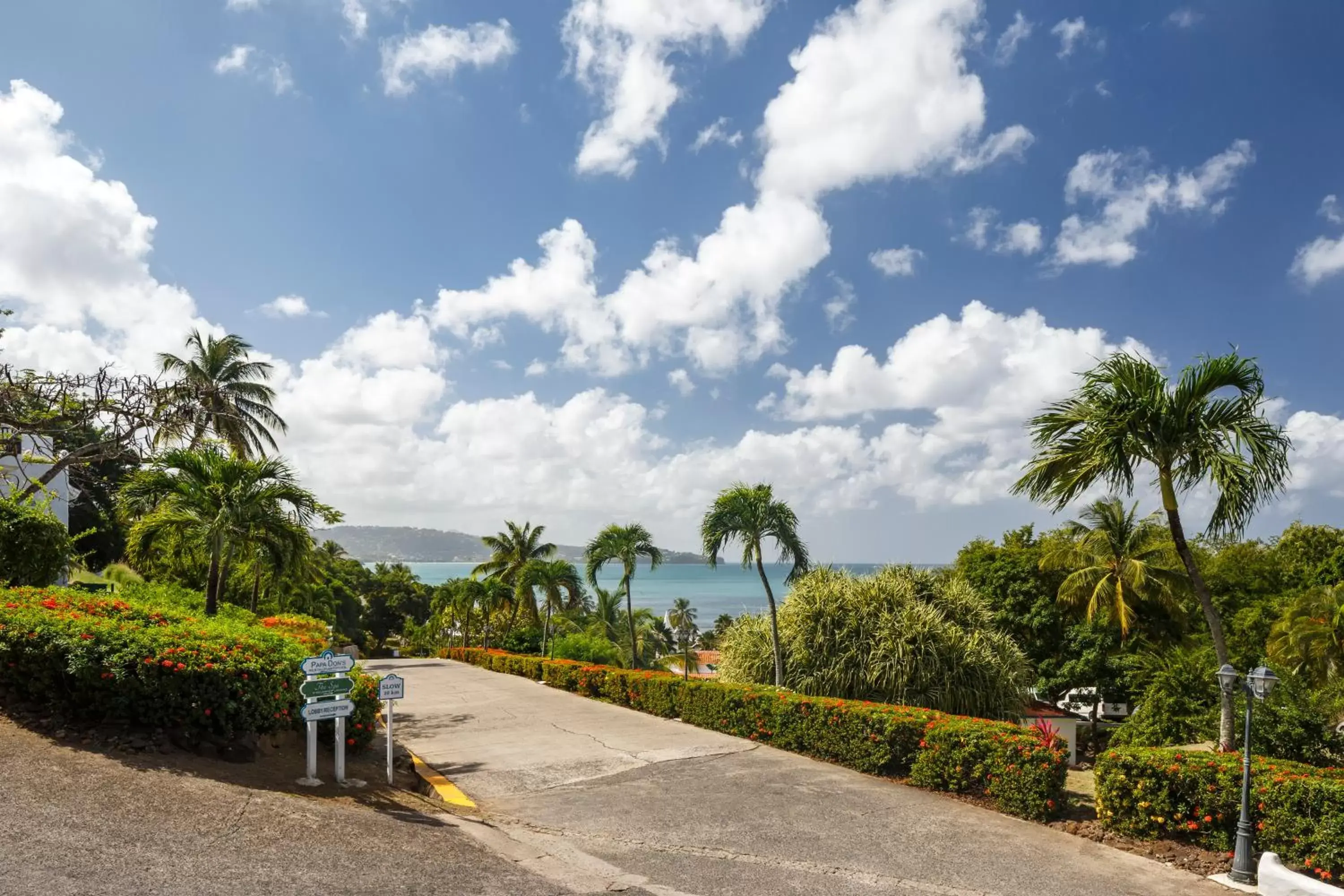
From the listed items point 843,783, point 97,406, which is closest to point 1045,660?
point 843,783

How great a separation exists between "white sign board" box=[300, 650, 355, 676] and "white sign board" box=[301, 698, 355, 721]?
306 mm

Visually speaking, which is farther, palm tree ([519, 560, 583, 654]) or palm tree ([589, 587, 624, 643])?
palm tree ([589, 587, 624, 643])

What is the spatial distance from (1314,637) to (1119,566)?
876 cm

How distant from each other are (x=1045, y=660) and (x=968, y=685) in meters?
16.1

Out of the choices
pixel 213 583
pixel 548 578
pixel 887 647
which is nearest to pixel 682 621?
pixel 548 578

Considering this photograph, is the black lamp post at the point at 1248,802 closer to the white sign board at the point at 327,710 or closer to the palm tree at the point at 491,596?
the white sign board at the point at 327,710

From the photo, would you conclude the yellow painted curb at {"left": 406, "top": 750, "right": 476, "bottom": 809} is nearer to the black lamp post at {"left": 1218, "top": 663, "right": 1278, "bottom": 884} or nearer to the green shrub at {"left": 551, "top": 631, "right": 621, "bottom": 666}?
the black lamp post at {"left": 1218, "top": 663, "right": 1278, "bottom": 884}

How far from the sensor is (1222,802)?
785 cm

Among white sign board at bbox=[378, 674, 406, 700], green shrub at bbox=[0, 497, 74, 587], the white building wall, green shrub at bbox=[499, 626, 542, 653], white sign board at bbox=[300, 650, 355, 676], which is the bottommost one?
green shrub at bbox=[499, 626, 542, 653]

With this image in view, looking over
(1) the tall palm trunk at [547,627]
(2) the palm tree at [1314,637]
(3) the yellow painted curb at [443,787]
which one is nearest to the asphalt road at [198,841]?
(3) the yellow painted curb at [443,787]

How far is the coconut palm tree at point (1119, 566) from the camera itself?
2703 centimetres

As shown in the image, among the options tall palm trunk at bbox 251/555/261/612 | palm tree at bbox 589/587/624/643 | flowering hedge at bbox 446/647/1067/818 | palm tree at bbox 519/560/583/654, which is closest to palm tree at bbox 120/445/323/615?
tall palm trunk at bbox 251/555/261/612

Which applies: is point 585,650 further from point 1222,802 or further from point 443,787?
point 1222,802

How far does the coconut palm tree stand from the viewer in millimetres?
27031
